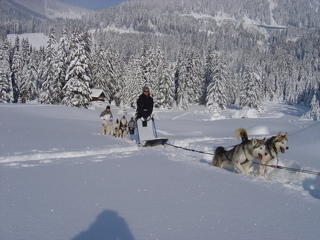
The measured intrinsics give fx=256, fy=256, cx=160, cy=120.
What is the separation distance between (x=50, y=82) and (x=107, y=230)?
41018 millimetres

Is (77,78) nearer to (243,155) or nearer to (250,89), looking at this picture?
(243,155)

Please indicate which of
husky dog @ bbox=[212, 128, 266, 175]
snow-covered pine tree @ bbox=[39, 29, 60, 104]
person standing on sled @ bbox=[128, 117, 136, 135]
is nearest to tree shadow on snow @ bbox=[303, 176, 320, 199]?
husky dog @ bbox=[212, 128, 266, 175]

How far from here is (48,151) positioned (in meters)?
7.63

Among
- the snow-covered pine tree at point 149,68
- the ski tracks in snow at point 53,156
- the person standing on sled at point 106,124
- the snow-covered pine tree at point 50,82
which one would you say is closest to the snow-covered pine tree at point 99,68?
the snow-covered pine tree at point 149,68

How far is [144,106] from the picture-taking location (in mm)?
10094

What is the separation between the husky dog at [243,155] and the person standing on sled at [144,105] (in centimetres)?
402

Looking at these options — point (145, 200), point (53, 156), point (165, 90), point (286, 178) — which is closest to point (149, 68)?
point (165, 90)

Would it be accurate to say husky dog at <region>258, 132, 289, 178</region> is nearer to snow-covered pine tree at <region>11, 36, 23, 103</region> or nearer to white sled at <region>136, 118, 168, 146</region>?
white sled at <region>136, 118, 168, 146</region>

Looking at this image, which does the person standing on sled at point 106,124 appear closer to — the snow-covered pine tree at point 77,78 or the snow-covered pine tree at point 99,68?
the snow-covered pine tree at point 77,78

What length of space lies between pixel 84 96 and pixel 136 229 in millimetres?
32037

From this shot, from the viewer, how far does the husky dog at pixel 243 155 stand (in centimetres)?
622

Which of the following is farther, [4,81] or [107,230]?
[4,81]

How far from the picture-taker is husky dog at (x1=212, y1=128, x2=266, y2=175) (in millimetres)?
6223

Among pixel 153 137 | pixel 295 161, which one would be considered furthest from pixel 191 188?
pixel 153 137
